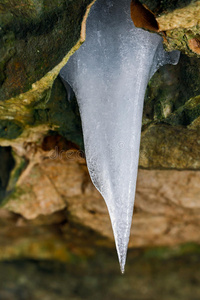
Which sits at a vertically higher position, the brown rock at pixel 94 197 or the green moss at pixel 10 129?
the green moss at pixel 10 129

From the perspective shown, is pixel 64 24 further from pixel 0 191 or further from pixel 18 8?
pixel 0 191

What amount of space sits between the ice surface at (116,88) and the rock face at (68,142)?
0.11 m

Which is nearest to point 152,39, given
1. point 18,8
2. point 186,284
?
point 18,8

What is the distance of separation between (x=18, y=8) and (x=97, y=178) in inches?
22.0

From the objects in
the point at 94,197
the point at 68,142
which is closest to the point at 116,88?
the point at 68,142

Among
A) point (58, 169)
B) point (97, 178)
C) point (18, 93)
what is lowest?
point (58, 169)

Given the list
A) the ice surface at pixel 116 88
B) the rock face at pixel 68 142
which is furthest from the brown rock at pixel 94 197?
the ice surface at pixel 116 88

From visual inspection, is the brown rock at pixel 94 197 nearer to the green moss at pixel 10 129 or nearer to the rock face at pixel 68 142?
the rock face at pixel 68 142

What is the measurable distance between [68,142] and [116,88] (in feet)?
1.39

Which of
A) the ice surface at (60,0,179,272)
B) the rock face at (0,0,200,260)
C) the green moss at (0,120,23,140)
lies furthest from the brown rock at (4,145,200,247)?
the ice surface at (60,0,179,272)

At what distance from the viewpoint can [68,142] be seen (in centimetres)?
140

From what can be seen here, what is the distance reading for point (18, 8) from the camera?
1000 mm

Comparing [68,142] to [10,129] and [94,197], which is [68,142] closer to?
[10,129]

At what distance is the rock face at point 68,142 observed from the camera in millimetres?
963
